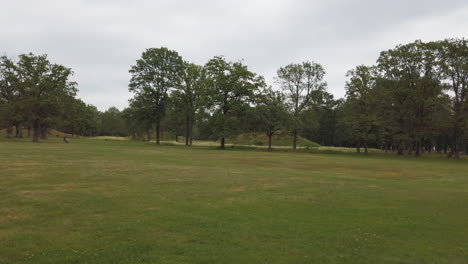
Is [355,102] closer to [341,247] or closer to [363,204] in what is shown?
[363,204]

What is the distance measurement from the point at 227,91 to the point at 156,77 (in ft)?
59.3

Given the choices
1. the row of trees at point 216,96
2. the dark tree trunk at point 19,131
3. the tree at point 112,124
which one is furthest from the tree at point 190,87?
the tree at point 112,124

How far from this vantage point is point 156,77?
2805 inches

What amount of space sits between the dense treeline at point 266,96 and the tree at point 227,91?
0.23 metres

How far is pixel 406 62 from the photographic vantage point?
202 feet

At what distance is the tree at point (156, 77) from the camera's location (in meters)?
70.8

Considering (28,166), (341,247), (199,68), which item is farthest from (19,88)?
(341,247)

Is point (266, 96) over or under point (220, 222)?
over

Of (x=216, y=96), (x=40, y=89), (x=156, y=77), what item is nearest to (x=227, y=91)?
(x=216, y=96)

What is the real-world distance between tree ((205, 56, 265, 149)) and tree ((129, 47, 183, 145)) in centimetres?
998

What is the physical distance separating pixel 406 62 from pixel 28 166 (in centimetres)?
6665

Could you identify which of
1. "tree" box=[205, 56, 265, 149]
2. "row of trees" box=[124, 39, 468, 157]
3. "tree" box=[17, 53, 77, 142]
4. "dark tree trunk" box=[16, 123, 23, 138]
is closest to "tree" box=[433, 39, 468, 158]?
"row of trees" box=[124, 39, 468, 157]

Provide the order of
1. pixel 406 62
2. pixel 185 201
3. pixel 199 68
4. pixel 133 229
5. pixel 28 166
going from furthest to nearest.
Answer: pixel 199 68 < pixel 406 62 < pixel 28 166 < pixel 185 201 < pixel 133 229

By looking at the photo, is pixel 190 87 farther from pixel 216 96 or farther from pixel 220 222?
pixel 220 222
